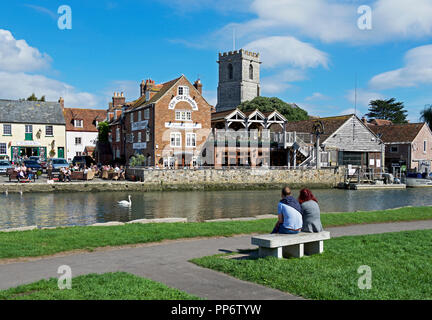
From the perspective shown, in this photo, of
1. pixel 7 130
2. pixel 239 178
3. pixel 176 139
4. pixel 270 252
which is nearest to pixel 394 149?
pixel 239 178

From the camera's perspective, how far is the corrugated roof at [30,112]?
56.8m

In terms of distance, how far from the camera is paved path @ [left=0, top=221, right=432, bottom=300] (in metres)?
7.18

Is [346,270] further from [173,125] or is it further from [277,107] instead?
[277,107]

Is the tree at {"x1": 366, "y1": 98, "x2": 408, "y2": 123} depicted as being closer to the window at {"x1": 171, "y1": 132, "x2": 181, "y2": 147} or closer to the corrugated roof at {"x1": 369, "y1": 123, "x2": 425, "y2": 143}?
the corrugated roof at {"x1": 369, "y1": 123, "x2": 425, "y2": 143}

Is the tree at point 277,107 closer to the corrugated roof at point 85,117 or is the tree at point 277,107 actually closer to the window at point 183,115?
the corrugated roof at point 85,117

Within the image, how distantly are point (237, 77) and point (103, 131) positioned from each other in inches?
2374

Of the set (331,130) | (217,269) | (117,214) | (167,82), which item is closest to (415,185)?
(331,130)

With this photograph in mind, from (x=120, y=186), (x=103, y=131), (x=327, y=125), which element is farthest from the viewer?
(x=103, y=131)

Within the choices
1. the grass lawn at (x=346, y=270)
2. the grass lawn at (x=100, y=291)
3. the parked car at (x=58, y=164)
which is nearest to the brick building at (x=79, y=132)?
the parked car at (x=58, y=164)

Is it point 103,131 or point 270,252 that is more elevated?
point 103,131

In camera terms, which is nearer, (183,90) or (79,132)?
(183,90)

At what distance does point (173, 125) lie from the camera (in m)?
48.2

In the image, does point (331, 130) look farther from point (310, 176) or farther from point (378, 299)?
point (378, 299)

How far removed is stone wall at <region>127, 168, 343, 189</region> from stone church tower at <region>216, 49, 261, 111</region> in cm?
6776
